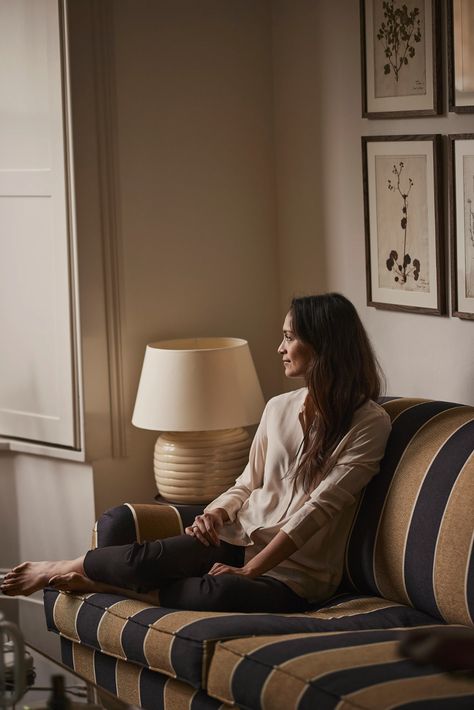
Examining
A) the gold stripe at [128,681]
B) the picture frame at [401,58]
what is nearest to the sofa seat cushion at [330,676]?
the gold stripe at [128,681]

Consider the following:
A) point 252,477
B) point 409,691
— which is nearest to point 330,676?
point 409,691

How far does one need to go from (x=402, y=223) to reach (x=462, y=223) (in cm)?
28

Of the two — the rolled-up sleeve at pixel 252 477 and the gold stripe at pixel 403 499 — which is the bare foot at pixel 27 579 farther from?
the gold stripe at pixel 403 499

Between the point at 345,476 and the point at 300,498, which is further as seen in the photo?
the point at 300,498

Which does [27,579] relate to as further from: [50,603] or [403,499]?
[403,499]

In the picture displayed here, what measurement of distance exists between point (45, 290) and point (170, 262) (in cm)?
43

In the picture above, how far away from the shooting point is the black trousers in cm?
287

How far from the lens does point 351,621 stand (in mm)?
2746

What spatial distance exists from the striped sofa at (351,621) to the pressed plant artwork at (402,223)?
0.45 meters

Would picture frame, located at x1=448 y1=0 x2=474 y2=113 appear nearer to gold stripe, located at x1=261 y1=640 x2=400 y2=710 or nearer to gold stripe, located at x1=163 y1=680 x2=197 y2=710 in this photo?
gold stripe, located at x1=261 y1=640 x2=400 y2=710

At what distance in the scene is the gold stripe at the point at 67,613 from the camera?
2998mm

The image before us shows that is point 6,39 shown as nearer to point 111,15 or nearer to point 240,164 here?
point 111,15

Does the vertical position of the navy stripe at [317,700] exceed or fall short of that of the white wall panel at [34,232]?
it falls short

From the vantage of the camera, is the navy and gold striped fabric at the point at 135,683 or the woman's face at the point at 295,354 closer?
the navy and gold striped fabric at the point at 135,683
